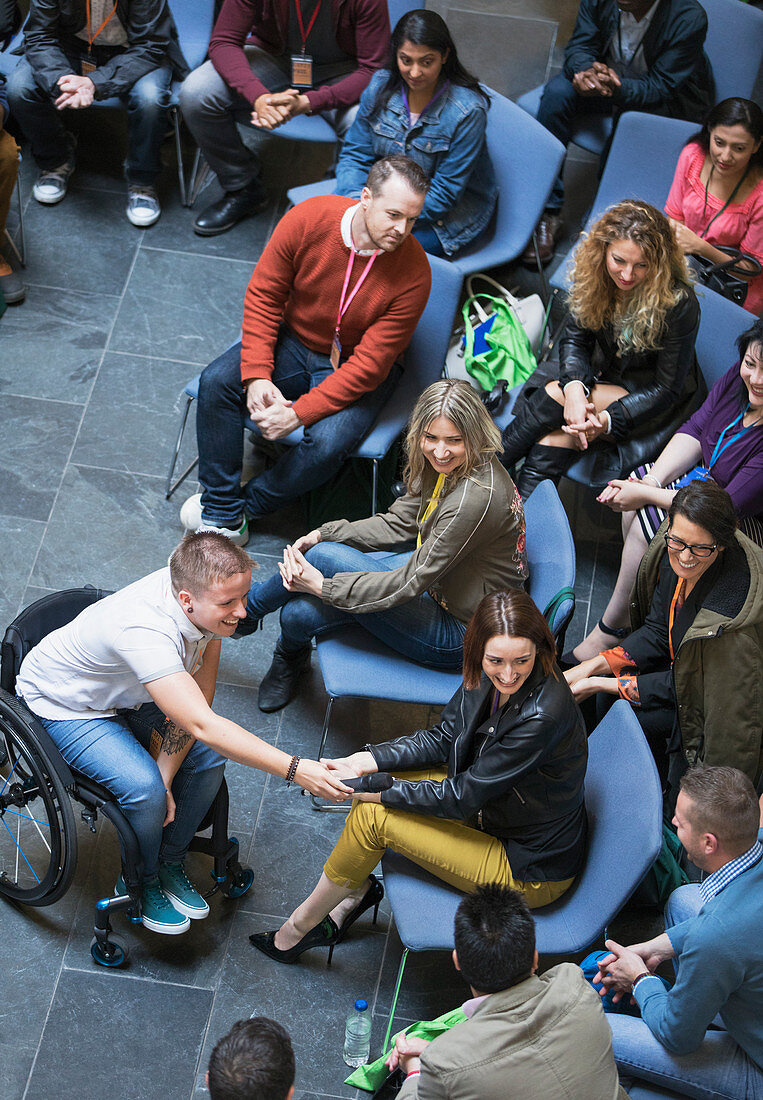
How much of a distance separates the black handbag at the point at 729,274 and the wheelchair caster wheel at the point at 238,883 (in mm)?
2452

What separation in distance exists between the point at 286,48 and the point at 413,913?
3.45 m

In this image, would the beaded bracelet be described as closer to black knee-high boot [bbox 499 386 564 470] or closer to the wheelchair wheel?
the wheelchair wheel

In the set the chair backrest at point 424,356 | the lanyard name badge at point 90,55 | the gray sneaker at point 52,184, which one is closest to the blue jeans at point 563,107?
the chair backrest at point 424,356

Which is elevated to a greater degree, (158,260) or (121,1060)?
(158,260)

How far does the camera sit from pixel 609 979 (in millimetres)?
2520

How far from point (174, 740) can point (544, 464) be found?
5.16 feet

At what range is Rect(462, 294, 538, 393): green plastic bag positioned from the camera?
149 inches

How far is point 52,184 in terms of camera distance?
4645 mm

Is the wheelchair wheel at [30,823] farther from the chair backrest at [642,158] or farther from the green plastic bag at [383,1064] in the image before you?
the chair backrest at [642,158]

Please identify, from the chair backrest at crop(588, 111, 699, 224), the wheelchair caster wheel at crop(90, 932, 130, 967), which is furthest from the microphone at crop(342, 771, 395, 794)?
the chair backrest at crop(588, 111, 699, 224)

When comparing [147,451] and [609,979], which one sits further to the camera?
[147,451]

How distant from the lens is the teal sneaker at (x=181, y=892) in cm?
281

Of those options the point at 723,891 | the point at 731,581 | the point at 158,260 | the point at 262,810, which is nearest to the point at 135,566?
the point at 262,810

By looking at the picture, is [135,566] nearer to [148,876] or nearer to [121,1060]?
[148,876]
